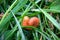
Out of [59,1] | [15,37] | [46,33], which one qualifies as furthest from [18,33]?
[59,1]

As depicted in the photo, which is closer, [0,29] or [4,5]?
[0,29]

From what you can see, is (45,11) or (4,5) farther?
(4,5)

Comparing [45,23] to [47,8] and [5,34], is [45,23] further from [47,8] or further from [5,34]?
[5,34]

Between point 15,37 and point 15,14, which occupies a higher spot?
point 15,14

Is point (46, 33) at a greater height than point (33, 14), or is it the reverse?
point (33, 14)

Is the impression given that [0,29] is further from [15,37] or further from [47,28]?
[47,28]

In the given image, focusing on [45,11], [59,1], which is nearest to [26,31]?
[45,11]
